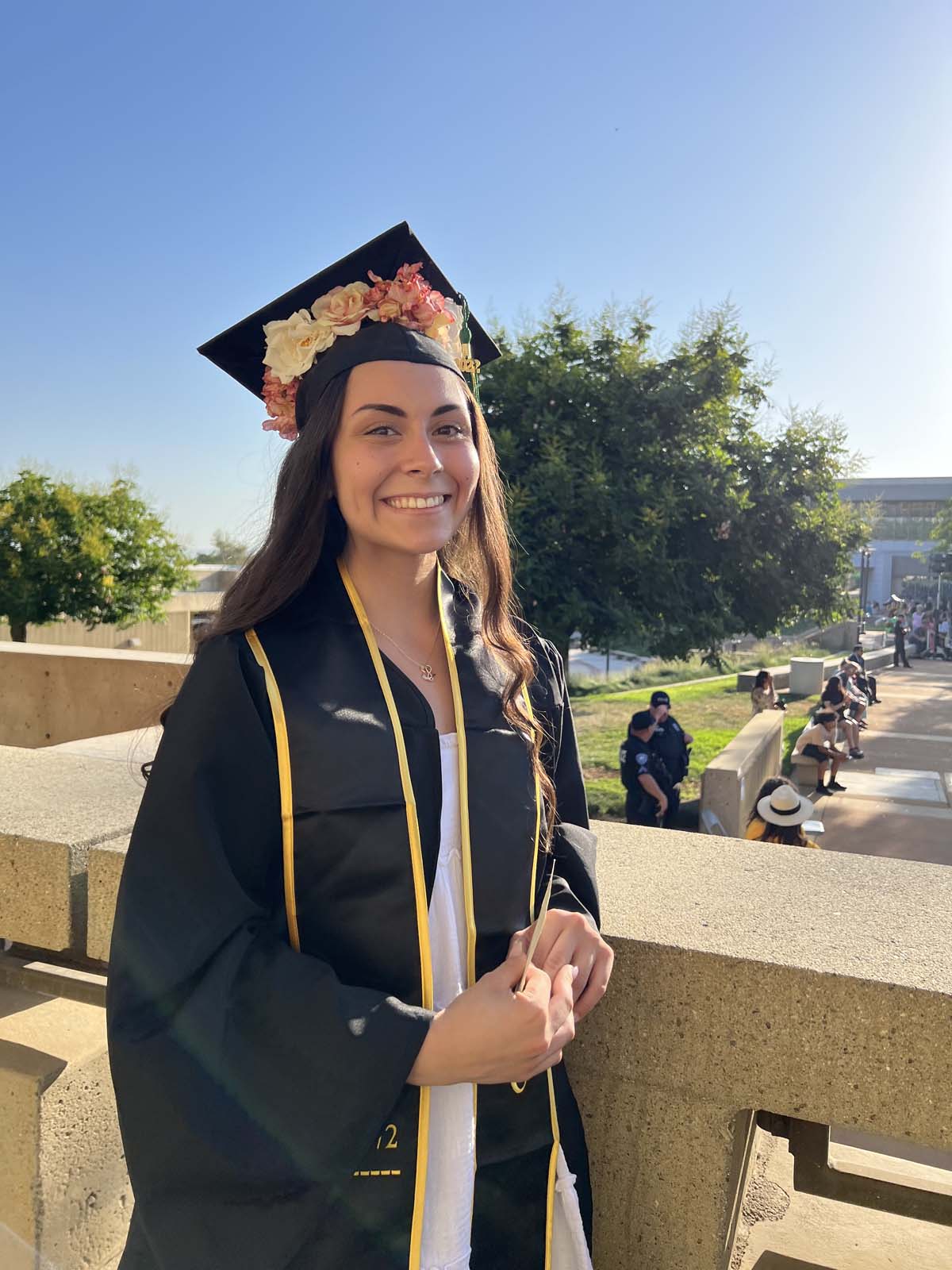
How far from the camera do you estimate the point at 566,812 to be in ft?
5.39

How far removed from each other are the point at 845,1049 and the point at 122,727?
6476 millimetres

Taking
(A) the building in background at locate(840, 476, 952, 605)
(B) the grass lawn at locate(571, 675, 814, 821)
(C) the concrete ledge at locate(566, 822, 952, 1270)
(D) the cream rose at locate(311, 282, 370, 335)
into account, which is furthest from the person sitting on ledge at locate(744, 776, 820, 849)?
(A) the building in background at locate(840, 476, 952, 605)

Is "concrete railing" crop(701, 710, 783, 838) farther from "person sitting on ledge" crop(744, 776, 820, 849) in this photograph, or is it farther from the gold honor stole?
the gold honor stole

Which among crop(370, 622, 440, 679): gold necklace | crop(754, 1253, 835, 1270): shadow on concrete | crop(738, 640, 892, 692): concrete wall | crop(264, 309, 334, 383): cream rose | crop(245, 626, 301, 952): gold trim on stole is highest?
crop(264, 309, 334, 383): cream rose

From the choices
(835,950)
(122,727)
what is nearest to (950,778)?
(122,727)

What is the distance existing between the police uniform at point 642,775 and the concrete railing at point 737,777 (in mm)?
389

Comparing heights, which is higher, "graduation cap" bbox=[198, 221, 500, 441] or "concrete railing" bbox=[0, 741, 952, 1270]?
"graduation cap" bbox=[198, 221, 500, 441]

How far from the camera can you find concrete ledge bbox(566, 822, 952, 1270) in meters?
1.44

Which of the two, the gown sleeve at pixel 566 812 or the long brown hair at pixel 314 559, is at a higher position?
the long brown hair at pixel 314 559

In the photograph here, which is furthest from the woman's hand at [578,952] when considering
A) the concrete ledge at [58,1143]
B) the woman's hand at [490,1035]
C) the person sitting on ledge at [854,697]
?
the person sitting on ledge at [854,697]

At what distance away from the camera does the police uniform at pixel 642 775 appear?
8234 millimetres

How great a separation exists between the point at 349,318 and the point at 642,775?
7.09 m

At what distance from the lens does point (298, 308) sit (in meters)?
1.64

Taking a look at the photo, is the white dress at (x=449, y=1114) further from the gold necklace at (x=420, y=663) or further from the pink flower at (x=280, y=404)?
the pink flower at (x=280, y=404)
